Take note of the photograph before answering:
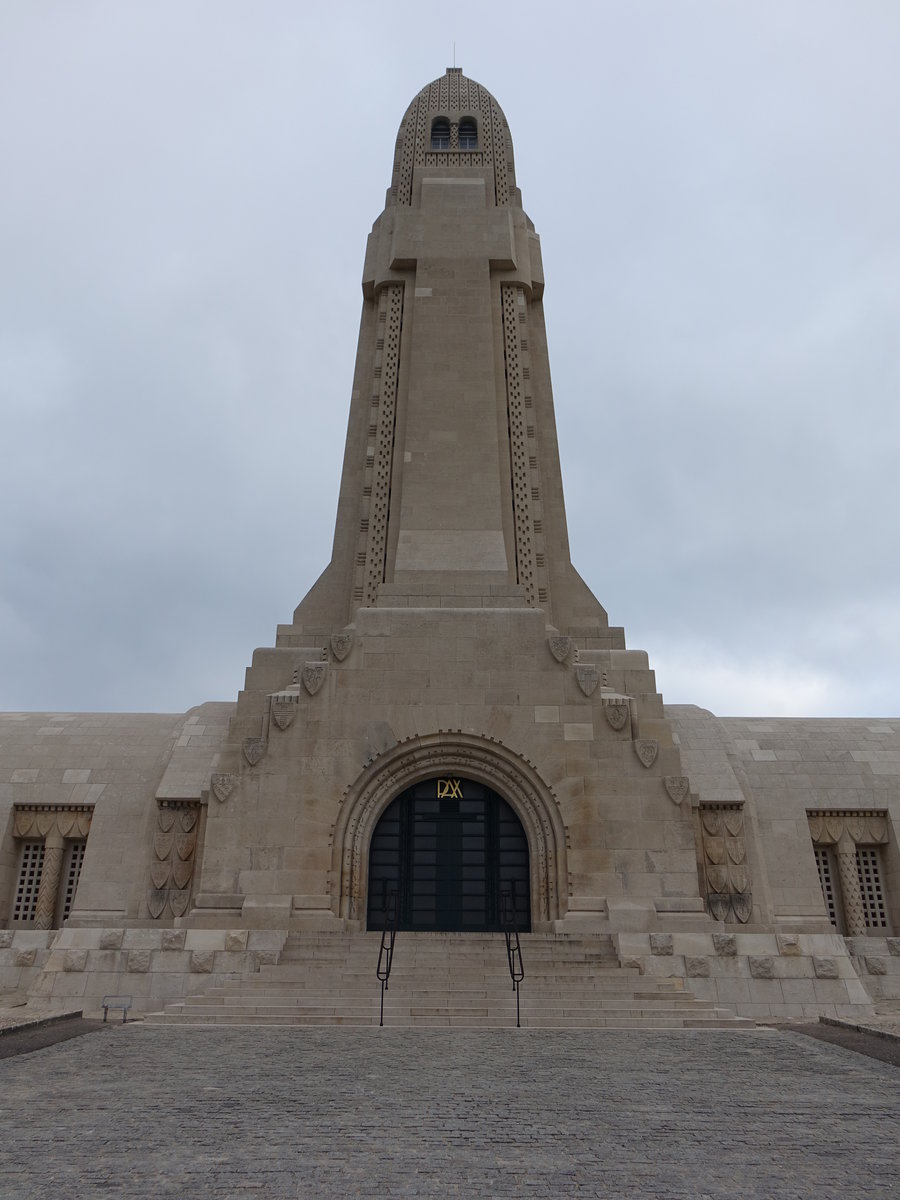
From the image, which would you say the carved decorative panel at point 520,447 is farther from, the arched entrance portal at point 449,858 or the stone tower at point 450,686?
the arched entrance portal at point 449,858

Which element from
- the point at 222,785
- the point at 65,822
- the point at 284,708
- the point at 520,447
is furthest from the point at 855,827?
the point at 65,822

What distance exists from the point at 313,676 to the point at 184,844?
4.65 metres

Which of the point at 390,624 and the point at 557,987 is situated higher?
the point at 390,624

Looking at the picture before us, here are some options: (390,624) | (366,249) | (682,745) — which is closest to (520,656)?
(390,624)

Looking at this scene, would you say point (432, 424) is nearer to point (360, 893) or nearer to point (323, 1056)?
point (360, 893)

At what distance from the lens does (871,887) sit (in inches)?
780

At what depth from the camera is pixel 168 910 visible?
1805 centimetres

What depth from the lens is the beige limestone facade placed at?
629 inches

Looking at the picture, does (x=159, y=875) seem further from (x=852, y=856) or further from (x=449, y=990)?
(x=852, y=856)

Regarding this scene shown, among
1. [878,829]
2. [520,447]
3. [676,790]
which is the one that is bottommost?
[878,829]

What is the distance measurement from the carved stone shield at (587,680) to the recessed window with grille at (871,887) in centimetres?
751

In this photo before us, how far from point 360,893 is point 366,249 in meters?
17.8

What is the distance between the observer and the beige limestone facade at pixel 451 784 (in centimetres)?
1598

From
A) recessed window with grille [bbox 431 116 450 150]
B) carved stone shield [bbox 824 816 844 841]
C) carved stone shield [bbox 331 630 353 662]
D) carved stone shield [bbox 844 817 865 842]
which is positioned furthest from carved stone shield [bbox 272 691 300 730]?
recessed window with grille [bbox 431 116 450 150]
